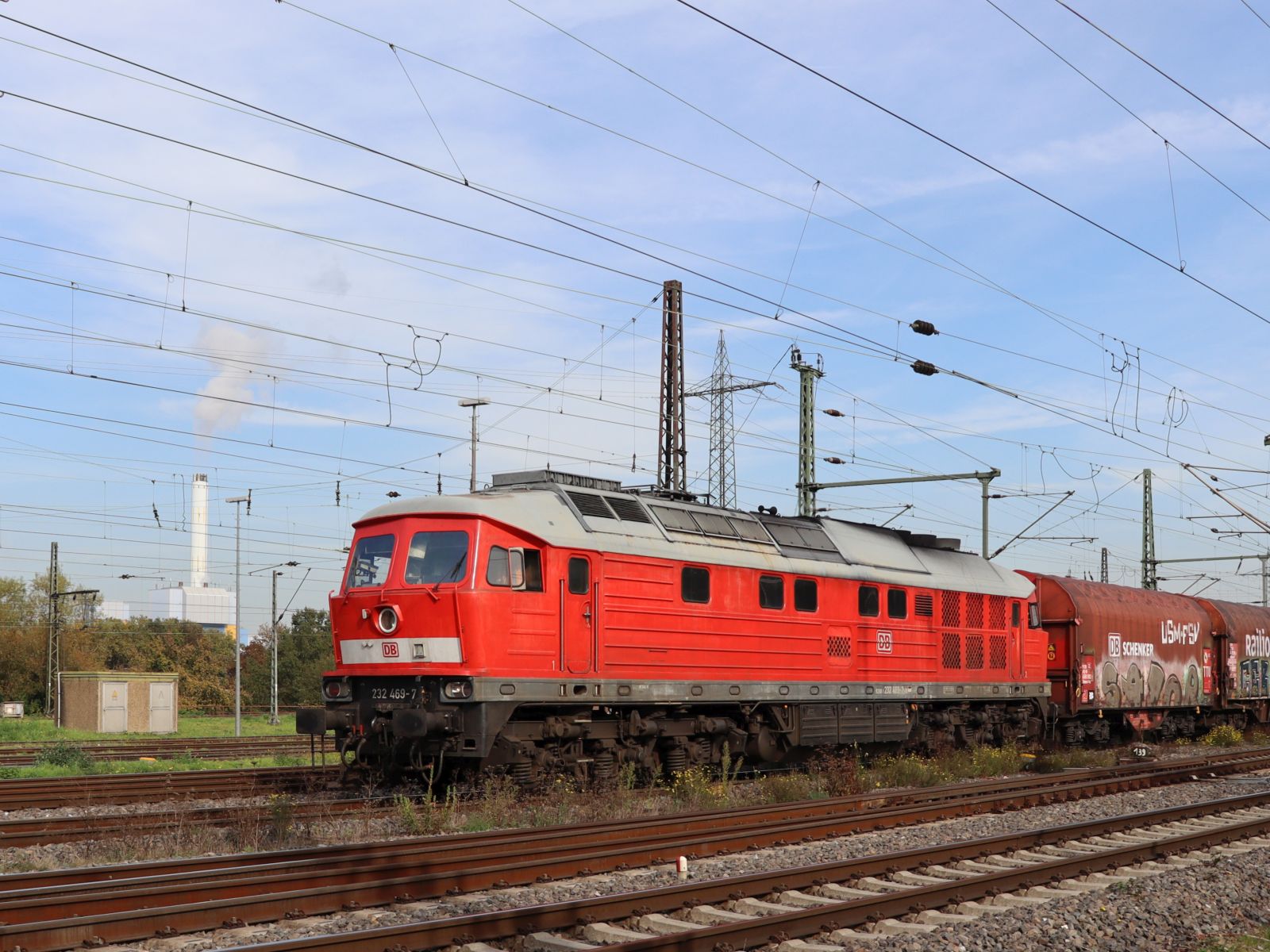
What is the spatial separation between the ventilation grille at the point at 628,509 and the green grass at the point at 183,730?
78.6 ft

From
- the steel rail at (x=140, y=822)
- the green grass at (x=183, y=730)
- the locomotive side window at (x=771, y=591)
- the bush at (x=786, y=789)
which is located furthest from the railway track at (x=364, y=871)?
the green grass at (x=183, y=730)

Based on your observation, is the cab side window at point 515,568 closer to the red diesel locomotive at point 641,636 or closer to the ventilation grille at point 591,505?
the red diesel locomotive at point 641,636

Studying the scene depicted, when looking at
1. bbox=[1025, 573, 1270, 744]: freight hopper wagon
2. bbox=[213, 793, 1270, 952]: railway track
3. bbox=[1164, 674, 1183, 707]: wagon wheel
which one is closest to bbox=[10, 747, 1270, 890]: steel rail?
bbox=[213, 793, 1270, 952]: railway track

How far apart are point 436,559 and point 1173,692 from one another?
23416 millimetres

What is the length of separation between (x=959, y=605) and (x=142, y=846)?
659 inches

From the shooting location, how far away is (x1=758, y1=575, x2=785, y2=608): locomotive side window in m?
20.1

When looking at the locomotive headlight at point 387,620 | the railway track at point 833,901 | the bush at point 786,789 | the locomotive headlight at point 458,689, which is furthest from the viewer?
the bush at point 786,789

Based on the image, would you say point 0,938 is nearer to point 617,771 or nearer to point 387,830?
point 387,830

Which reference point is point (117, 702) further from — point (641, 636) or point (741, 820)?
point (741, 820)

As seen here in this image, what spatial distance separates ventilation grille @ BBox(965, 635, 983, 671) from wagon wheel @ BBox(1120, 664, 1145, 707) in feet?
21.6

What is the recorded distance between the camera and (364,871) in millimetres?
11047

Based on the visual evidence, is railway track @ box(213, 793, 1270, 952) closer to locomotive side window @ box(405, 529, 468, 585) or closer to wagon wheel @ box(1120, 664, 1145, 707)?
locomotive side window @ box(405, 529, 468, 585)

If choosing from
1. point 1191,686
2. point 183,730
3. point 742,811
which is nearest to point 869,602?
point 742,811

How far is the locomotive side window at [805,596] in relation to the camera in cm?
2089
